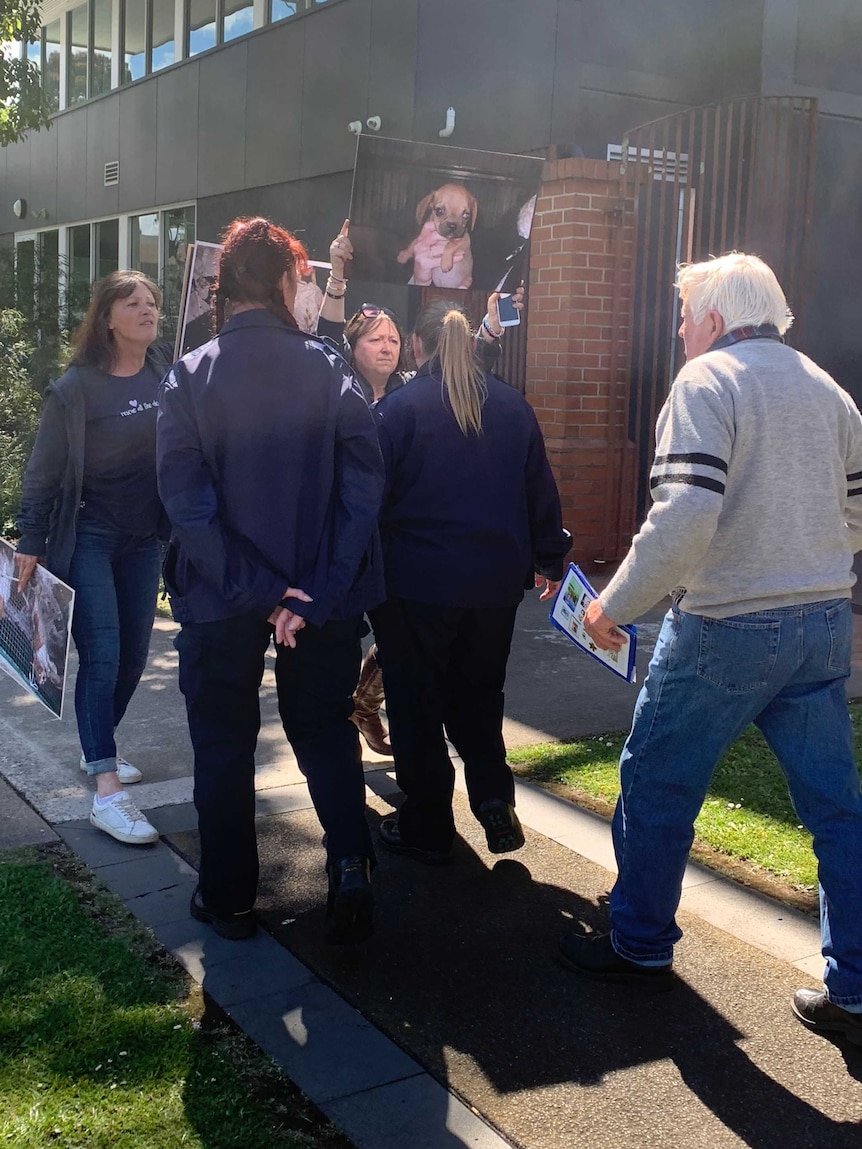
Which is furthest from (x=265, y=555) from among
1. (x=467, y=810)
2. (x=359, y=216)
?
(x=359, y=216)

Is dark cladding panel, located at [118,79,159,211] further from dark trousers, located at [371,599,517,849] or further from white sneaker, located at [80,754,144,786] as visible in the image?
dark trousers, located at [371,599,517,849]

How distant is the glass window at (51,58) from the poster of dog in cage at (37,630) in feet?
50.5

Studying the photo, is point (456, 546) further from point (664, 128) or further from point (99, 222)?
point (99, 222)

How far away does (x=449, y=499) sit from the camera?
395 cm

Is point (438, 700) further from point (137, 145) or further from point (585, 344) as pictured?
point (137, 145)

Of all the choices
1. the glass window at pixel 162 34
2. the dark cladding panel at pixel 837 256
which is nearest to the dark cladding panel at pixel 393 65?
the dark cladding panel at pixel 837 256

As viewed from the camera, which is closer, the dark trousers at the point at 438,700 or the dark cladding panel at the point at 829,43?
the dark trousers at the point at 438,700

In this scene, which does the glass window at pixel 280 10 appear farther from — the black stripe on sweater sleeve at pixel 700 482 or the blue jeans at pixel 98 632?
the black stripe on sweater sleeve at pixel 700 482

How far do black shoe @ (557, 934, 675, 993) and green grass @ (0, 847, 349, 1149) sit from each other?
35.6 inches

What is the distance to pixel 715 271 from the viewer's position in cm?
305

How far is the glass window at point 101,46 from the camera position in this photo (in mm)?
16531

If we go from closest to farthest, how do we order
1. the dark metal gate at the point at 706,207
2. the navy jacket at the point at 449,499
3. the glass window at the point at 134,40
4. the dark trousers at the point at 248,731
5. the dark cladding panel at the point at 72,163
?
the dark trousers at the point at 248,731, the navy jacket at the point at 449,499, the dark metal gate at the point at 706,207, the glass window at the point at 134,40, the dark cladding panel at the point at 72,163

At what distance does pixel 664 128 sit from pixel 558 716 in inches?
196

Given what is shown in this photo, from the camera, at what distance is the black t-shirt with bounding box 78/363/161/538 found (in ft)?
14.1
